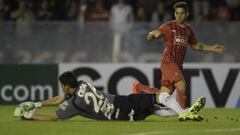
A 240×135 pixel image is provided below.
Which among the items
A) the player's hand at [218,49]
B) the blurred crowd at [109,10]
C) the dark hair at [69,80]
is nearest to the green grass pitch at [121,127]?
the dark hair at [69,80]

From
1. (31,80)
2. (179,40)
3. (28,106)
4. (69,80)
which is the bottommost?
A: (31,80)

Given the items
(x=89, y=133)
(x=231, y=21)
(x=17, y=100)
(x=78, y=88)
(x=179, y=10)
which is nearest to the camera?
(x=89, y=133)

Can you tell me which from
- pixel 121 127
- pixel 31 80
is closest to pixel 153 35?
pixel 121 127

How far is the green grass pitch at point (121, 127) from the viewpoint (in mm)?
12805

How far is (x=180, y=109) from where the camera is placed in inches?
581

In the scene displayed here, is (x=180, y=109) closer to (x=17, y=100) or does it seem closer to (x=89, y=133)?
(x=89, y=133)

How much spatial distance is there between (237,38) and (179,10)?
6719 millimetres

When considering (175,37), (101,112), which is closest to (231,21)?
(175,37)

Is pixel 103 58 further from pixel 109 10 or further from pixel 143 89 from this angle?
pixel 143 89

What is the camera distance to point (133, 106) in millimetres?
14695

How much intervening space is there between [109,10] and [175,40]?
7.91 m

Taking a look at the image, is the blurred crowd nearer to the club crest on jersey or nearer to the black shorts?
the club crest on jersey

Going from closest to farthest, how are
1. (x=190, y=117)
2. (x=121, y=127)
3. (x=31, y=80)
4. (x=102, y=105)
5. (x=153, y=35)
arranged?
(x=121, y=127) < (x=102, y=105) < (x=190, y=117) < (x=153, y=35) < (x=31, y=80)

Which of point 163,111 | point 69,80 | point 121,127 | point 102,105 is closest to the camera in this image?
point 121,127
